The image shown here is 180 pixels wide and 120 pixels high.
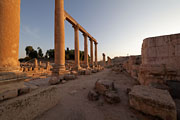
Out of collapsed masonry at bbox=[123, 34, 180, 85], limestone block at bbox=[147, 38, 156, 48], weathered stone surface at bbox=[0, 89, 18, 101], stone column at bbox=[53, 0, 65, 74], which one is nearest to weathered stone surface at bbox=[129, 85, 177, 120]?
collapsed masonry at bbox=[123, 34, 180, 85]

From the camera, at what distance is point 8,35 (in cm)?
219

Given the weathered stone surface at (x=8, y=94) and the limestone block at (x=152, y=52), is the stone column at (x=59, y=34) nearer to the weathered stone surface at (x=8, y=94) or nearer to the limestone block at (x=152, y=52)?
the weathered stone surface at (x=8, y=94)

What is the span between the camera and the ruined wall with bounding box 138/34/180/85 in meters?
2.92

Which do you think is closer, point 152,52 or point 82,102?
point 82,102

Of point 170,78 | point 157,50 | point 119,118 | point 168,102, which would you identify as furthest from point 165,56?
point 119,118

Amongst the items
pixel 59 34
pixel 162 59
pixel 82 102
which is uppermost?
pixel 59 34

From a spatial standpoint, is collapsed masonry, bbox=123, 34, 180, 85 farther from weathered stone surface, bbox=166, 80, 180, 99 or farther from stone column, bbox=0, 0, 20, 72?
stone column, bbox=0, 0, 20, 72

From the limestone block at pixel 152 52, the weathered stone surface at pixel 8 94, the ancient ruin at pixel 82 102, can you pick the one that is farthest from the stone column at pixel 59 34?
the limestone block at pixel 152 52

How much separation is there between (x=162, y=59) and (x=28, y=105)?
17.5 feet

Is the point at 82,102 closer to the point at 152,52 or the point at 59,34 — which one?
the point at 152,52

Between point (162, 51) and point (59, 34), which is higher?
point (59, 34)

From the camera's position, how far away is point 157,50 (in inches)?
131

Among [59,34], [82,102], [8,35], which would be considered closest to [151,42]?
[82,102]

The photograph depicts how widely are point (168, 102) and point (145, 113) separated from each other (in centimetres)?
61
